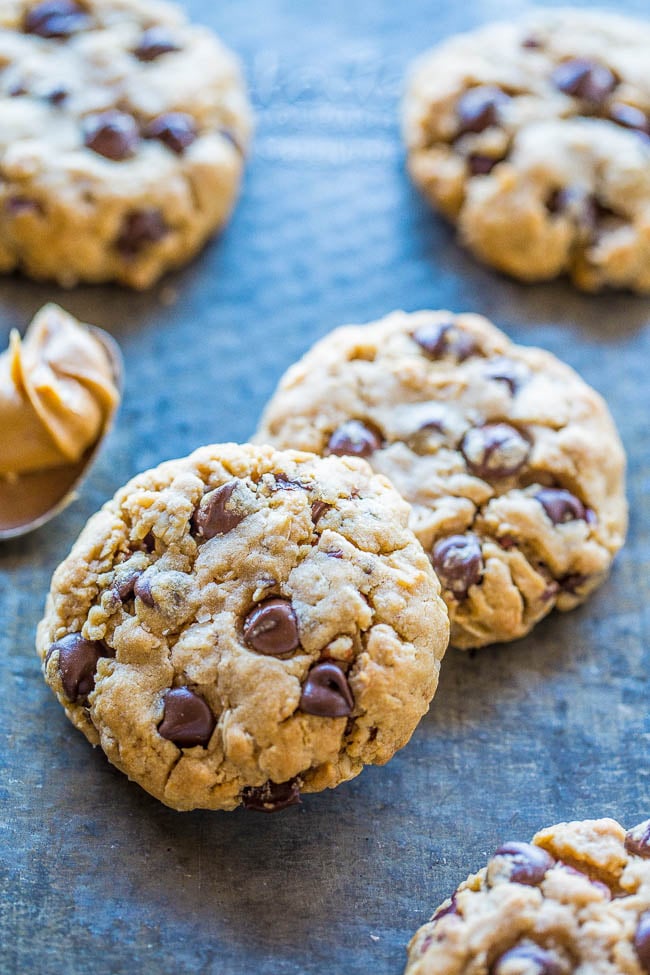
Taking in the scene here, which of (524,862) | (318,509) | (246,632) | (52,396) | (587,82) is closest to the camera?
(524,862)

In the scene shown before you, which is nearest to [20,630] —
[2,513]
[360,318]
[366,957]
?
[2,513]

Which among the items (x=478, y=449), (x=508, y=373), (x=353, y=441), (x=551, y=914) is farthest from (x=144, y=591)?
(x=508, y=373)

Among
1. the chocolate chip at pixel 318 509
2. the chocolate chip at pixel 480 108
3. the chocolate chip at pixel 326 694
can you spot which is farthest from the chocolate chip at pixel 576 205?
the chocolate chip at pixel 326 694

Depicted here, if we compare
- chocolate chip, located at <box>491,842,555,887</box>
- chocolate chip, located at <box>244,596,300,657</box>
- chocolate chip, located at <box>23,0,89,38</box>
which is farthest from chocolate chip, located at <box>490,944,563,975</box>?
chocolate chip, located at <box>23,0,89,38</box>

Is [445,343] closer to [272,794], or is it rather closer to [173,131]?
[173,131]

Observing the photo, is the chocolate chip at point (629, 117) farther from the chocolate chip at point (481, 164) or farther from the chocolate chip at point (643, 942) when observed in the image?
the chocolate chip at point (643, 942)

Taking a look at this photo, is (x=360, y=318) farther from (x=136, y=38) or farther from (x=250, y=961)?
(x=250, y=961)
